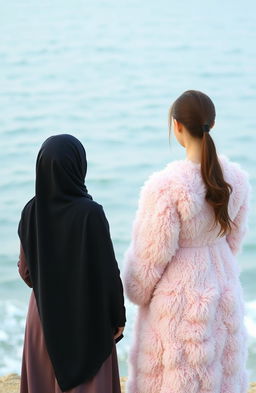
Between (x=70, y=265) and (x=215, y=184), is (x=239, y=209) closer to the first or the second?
(x=215, y=184)

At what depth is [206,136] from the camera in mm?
2502

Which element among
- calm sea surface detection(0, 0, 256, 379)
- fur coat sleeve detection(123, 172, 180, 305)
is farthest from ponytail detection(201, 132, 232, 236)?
calm sea surface detection(0, 0, 256, 379)

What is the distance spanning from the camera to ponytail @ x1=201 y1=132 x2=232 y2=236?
2525 mm

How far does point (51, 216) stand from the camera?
2.50 meters

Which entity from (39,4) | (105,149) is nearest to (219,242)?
(105,149)

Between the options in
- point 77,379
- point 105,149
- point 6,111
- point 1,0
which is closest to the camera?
point 77,379

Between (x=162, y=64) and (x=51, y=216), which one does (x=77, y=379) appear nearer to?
(x=51, y=216)

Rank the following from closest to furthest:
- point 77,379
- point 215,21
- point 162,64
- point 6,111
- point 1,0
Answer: point 77,379, point 6,111, point 162,64, point 215,21, point 1,0

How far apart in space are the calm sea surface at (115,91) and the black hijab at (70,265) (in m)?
3.11

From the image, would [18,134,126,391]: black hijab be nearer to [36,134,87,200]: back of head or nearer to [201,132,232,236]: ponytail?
[36,134,87,200]: back of head

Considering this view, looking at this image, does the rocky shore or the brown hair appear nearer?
the brown hair

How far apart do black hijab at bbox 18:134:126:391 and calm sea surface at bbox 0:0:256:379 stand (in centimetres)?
311

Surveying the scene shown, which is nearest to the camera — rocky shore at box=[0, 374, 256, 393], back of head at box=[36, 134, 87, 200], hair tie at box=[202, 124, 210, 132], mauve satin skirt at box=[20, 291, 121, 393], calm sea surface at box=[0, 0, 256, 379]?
back of head at box=[36, 134, 87, 200]

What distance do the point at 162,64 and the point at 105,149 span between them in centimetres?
555
